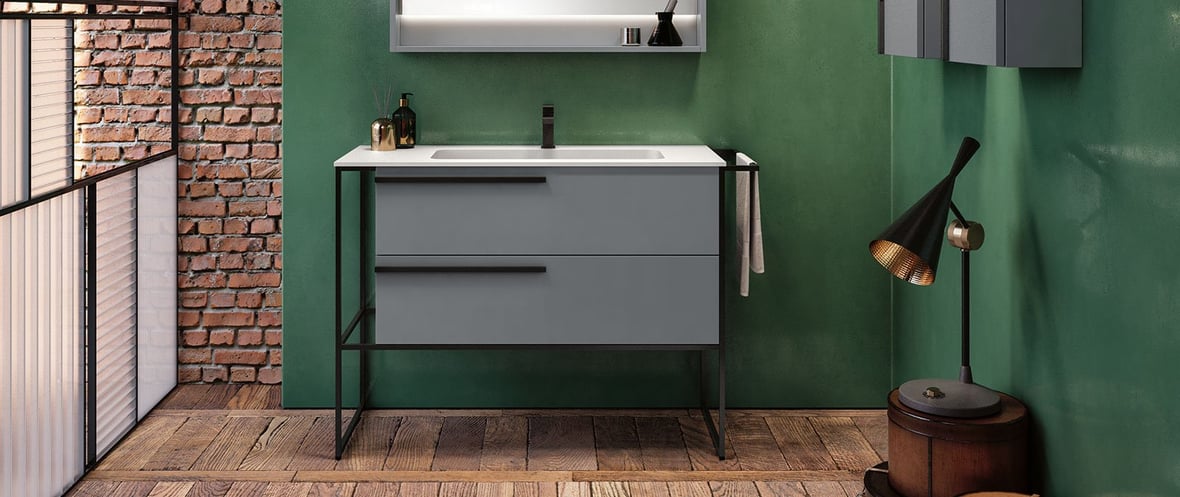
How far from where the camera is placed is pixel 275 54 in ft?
13.9

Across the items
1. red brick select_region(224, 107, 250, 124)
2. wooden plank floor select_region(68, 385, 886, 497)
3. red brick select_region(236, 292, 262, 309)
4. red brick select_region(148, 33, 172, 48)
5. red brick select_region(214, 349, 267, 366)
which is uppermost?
red brick select_region(148, 33, 172, 48)

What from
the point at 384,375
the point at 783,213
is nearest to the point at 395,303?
the point at 384,375

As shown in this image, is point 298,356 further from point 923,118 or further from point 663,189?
point 923,118

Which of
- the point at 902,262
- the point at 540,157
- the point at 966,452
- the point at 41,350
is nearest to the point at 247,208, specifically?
the point at 540,157

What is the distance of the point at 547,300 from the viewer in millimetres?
3520

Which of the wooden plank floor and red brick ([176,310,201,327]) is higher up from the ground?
red brick ([176,310,201,327])

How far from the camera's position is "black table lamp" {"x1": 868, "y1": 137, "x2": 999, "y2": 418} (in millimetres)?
2801

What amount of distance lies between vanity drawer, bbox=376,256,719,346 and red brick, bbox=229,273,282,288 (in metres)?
1.00

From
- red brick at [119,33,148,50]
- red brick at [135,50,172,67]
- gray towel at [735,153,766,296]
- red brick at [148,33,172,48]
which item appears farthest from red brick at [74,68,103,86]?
gray towel at [735,153,766,296]

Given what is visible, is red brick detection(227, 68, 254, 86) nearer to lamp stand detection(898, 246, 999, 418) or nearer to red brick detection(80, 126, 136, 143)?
red brick detection(80, 126, 136, 143)

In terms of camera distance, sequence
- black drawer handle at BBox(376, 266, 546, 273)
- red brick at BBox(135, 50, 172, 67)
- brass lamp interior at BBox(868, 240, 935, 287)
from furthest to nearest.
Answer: red brick at BBox(135, 50, 172, 67) → black drawer handle at BBox(376, 266, 546, 273) → brass lamp interior at BBox(868, 240, 935, 287)

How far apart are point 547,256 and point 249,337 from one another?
4.83ft

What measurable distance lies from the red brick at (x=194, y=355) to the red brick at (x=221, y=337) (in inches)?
1.8

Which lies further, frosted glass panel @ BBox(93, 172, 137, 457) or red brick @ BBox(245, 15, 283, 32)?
red brick @ BBox(245, 15, 283, 32)
